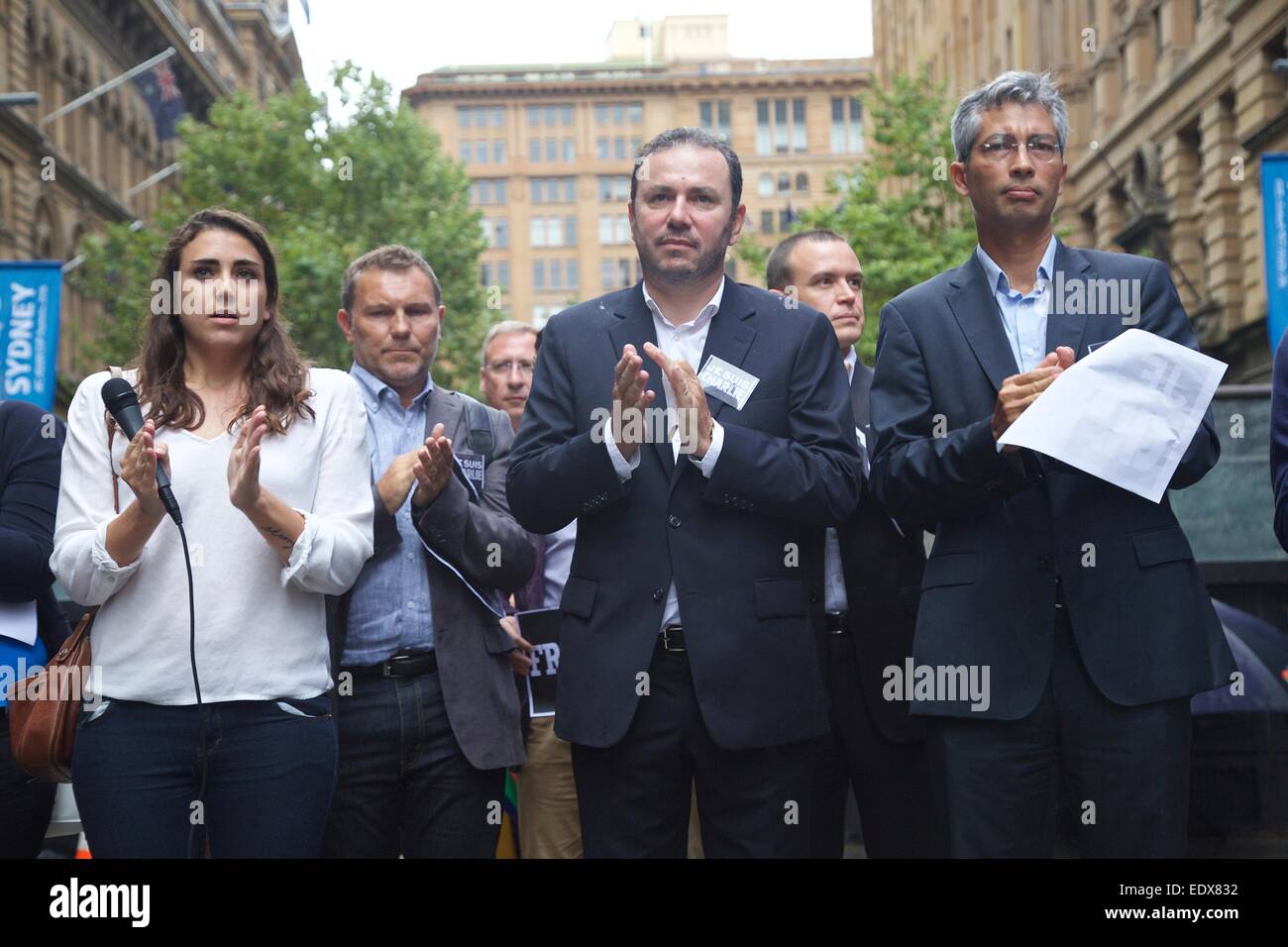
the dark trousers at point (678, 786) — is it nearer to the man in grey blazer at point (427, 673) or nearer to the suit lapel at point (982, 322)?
the man in grey blazer at point (427, 673)

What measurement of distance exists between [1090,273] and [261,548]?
2165 millimetres

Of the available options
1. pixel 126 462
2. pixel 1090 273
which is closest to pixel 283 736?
pixel 126 462

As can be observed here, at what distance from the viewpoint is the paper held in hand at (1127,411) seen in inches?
138

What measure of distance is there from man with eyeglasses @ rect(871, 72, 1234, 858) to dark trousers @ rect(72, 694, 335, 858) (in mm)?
1474

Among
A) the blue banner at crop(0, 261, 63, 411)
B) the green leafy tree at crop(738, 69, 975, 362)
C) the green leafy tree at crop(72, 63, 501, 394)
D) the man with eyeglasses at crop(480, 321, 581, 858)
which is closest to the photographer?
the man with eyeglasses at crop(480, 321, 581, 858)

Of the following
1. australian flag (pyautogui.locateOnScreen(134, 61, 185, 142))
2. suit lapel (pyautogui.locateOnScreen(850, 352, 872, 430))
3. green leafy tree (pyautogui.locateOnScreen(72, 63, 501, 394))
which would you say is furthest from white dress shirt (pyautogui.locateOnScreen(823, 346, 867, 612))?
australian flag (pyautogui.locateOnScreen(134, 61, 185, 142))

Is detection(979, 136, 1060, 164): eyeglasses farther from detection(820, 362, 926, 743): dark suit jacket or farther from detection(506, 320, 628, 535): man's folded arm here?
detection(506, 320, 628, 535): man's folded arm

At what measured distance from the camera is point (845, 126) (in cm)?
11631

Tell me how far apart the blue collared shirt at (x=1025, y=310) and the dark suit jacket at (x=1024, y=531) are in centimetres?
6

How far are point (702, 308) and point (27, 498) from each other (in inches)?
75.6

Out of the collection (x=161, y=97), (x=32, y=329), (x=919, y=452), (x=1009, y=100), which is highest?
(x=161, y=97)

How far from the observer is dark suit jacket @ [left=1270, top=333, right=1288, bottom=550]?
3.53 metres

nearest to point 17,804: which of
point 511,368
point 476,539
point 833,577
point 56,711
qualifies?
point 56,711

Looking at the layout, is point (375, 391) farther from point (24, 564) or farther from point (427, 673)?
point (24, 564)
